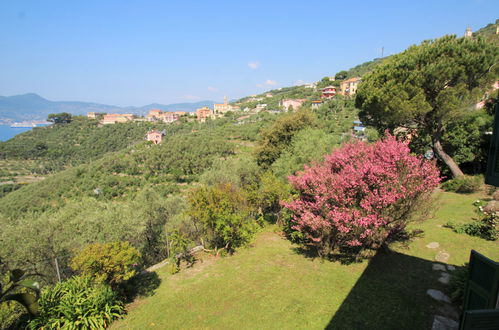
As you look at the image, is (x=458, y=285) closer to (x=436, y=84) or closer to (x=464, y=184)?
(x=464, y=184)

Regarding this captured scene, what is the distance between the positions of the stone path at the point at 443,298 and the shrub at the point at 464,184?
769cm

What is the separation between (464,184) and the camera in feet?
48.6

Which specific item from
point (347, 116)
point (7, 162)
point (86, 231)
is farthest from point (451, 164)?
point (7, 162)

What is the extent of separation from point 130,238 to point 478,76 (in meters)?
21.3

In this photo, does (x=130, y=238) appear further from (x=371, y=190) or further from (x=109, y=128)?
(x=109, y=128)

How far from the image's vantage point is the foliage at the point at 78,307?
690cm

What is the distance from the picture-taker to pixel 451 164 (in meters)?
16.3

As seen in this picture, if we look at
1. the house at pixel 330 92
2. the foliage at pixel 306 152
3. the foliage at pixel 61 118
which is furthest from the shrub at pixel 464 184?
the foliage at pixel 61 118

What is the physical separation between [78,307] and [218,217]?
513 cm

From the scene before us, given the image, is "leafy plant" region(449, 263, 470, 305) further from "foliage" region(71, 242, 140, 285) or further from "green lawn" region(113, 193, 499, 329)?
"foliage" region(71, 242, 140, 285)

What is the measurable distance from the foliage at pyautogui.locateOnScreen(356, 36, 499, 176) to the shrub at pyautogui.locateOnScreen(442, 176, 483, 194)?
951 mm

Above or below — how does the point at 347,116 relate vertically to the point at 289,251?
above

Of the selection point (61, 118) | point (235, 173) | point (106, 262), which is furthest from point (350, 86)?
point (61, 118)

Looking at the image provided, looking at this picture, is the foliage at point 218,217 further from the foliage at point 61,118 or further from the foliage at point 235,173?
the foliage at point 61,118
